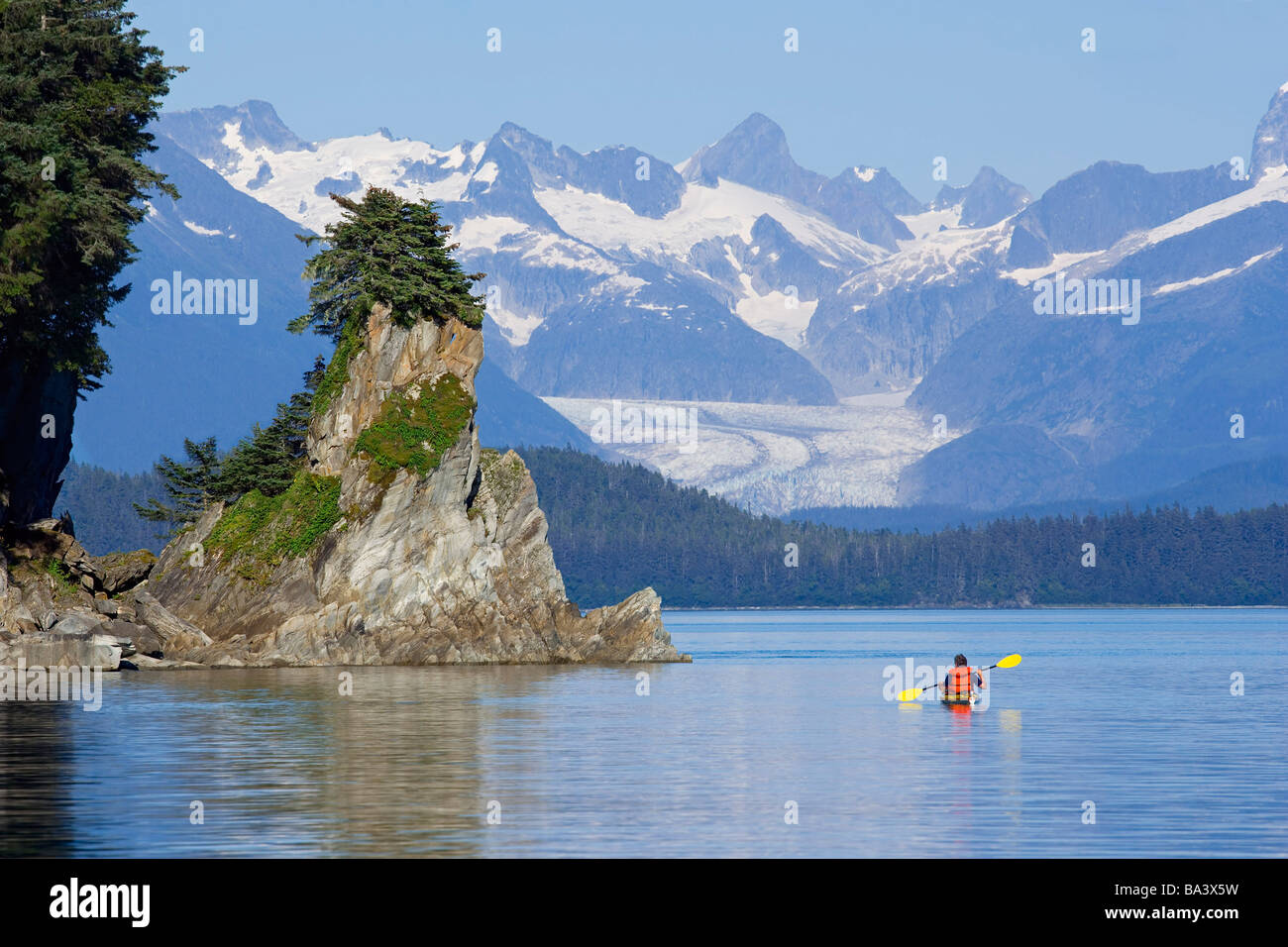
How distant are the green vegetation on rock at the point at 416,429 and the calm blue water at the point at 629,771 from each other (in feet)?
78.5

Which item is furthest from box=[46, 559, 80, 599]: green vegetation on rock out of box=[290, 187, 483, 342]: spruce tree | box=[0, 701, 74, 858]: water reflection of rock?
box=[0, 701, 74, 858]: water reflection of rock

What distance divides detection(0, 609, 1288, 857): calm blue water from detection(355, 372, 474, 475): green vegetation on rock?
2394 cm

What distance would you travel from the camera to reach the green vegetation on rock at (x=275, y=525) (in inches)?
4911

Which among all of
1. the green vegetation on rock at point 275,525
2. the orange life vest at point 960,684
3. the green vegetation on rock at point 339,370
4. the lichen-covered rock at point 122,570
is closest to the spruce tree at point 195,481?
the lichen-covered rock at point 122,570

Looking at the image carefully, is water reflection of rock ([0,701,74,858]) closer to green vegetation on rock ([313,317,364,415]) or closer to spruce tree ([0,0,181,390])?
spruce tree ([0,0,181,390])

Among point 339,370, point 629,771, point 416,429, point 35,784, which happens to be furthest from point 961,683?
point 339,370

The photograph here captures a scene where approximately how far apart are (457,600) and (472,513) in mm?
7679

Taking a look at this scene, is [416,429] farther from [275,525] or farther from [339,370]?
[275,525]

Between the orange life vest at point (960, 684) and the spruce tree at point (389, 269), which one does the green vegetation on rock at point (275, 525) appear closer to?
the spruce tree at point (389, 269)

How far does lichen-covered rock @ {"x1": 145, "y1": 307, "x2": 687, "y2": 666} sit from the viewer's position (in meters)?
122

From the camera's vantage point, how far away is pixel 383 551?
123 m

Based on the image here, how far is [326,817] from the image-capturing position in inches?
1754
